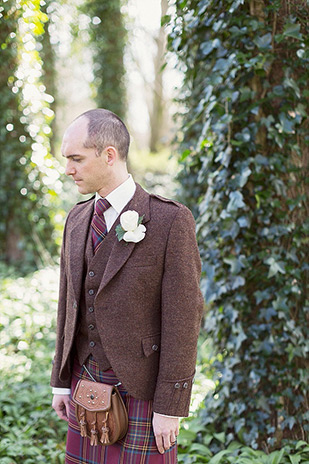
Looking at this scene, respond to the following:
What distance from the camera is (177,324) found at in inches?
67.5

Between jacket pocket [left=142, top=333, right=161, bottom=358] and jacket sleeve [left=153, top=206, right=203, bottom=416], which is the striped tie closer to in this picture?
jacket sleeve [left=153, top=206, right=203, bottom=416]

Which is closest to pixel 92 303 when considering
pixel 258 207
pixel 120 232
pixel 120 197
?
pixel 120 232

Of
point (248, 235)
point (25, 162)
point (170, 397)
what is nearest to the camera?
point (170, 397)

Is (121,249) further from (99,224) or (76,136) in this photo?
(76,136)

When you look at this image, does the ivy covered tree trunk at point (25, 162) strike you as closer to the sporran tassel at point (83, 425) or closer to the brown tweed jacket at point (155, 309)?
the brown tweed jacket at point (155, 309)

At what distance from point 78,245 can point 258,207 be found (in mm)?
1127

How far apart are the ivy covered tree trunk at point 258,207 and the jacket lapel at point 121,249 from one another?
0.98 meters

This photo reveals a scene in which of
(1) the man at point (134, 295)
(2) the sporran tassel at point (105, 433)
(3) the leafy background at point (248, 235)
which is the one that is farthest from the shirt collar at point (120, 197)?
(3) the leafy background at point (248, 235)

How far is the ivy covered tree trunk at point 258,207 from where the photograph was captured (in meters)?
2.67

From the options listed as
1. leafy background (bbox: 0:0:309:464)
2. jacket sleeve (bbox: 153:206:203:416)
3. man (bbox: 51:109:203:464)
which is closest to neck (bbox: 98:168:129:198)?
man (bbox: 51:109:203:464)

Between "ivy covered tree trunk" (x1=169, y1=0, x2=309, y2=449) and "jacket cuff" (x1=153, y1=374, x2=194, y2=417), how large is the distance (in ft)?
3.69

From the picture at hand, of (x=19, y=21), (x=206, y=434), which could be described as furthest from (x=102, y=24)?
(x=206, y=434)

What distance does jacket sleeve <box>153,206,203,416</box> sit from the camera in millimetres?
1700

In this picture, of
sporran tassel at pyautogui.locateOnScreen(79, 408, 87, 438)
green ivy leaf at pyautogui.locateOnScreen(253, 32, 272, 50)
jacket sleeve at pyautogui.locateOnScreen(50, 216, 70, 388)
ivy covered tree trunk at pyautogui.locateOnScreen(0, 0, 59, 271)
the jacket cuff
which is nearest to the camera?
the jacket cuff
